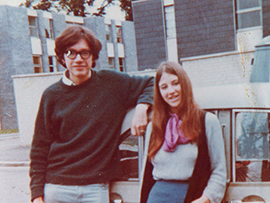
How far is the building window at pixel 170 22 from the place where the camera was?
99.1 inches

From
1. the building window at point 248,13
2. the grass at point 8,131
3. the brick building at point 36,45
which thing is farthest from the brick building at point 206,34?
the grass at point 8,131

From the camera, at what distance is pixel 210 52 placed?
93.4 inches

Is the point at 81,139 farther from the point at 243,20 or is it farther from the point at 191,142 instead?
the point at 243,20

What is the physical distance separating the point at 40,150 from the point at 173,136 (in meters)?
0.80

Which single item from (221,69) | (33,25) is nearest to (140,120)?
(221,69)

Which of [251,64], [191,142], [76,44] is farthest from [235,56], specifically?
[76,44]

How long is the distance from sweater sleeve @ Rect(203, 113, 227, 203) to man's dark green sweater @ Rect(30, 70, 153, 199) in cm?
38

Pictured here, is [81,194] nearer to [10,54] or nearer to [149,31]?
[10,54]

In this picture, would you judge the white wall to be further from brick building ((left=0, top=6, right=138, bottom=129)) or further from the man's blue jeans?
the man's blue jeans

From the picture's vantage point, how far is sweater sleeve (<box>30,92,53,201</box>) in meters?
1.66

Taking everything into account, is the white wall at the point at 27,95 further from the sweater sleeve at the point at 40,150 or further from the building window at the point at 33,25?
the sweater sleeve at the point at 40,150

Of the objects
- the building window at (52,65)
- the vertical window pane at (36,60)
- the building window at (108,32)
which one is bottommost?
the building window at (52,65)

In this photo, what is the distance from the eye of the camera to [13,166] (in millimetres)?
2697

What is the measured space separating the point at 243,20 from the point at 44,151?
1.73 m
